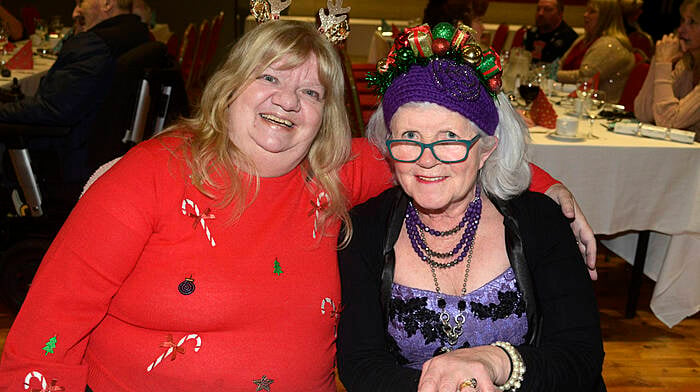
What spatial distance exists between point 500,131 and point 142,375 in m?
0.98

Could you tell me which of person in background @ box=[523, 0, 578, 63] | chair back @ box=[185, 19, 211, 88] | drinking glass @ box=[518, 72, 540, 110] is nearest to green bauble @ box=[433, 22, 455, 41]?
drinking glass @ box=[518, 72, 540, 110]

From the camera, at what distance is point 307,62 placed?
67.5 inches

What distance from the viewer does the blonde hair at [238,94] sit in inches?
65.7

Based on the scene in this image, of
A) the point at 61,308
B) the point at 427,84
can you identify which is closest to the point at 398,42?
the point at 427,84

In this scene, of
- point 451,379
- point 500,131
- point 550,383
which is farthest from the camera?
point 500,131

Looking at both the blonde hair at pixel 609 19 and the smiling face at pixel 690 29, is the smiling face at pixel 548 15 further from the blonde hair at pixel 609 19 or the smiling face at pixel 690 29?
the smiling face at pixel 690 29

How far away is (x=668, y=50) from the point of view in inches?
160

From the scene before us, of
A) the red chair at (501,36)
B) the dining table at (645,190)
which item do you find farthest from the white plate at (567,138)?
the red chair at (501,36)

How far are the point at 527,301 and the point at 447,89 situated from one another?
51cm

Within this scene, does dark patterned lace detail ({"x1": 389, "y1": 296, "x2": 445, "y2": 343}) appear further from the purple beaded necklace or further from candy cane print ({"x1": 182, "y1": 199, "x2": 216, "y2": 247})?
candy cane print ({"x1": 182, "y1": 199, "x2": 216, "y2": 247})

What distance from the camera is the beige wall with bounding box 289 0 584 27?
9570mm

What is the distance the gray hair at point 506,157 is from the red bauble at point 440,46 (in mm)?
203

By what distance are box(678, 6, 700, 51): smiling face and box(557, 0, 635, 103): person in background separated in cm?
73

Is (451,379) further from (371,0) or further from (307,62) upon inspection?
(371,0)
